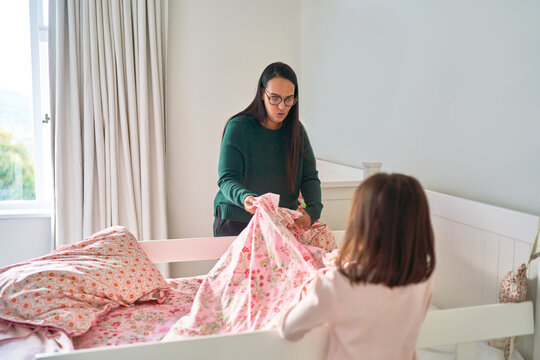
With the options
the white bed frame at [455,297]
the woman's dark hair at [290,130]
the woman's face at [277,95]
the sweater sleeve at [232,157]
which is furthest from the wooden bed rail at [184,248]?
the woman's face at [277,95]

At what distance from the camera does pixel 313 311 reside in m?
0.89

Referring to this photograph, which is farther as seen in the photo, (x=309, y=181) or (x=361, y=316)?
(x=309, y=181)

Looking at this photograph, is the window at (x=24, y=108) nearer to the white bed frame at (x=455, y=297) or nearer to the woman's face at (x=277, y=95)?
the white bed frame at (x=455, y=297)

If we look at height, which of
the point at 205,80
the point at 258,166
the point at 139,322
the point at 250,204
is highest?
the point at 205,80

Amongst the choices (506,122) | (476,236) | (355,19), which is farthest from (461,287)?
(355,19)

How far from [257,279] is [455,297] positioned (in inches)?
29.1

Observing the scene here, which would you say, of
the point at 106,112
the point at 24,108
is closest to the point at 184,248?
the point at 106,112

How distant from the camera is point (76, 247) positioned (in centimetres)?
159

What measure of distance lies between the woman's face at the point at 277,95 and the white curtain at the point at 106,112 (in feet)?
4.53

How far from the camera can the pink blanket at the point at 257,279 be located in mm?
1220

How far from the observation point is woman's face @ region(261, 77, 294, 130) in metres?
1.66

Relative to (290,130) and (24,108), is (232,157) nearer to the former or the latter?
(290,130)

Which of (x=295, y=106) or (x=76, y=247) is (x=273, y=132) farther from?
(x=76, y=247)

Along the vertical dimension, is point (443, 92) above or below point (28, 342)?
above
